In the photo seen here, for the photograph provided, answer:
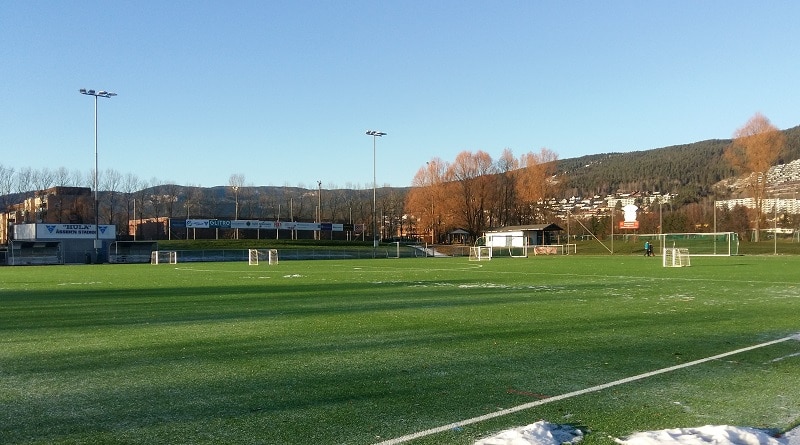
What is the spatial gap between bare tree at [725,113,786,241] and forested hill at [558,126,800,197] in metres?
80.0

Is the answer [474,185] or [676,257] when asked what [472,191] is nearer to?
[474,185]

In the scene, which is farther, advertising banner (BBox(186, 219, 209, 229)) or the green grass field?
advertising banner (BBox(186, 219, 209, 229))

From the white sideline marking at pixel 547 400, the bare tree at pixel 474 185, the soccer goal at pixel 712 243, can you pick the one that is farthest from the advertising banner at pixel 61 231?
the white sideline marking at pixel 547 400

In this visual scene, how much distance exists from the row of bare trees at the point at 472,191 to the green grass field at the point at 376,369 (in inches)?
2910

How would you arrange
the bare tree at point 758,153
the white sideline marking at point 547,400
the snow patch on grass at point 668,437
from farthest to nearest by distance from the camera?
1. the bare tree at point 758,153
2. the white sideline marking at point 547,400
3. the snow patch on grass at point 668,437

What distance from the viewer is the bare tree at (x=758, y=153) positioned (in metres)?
65.7

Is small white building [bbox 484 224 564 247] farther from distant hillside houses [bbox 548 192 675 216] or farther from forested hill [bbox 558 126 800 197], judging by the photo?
forested hill [bbox 558 126 800 197]

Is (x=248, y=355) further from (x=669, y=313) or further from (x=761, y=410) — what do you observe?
(x=669, y=313)

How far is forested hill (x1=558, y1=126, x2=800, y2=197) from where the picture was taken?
515 ft

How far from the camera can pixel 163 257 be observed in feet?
185

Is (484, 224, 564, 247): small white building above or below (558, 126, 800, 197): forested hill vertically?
below

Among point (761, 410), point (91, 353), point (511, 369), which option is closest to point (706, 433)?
point (761, 410)

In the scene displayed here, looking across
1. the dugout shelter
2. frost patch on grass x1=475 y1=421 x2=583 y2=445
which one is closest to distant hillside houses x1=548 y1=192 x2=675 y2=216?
the dugout shelter

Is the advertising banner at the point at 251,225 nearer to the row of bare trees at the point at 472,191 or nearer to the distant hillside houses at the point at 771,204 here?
the row of bare trees at the point at 472,191
